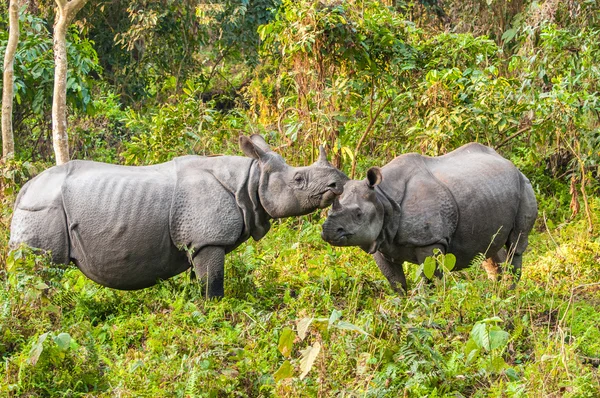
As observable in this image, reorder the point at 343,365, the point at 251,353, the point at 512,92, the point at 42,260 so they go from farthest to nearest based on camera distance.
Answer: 1. the point at 512,92
2. the point at 42,260
3. the point at 251,353
4. the point at 343,365

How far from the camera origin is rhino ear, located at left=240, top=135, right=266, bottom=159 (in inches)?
266

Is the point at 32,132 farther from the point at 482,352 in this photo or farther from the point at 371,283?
the point at 482,352

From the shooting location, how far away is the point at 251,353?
5742 mm

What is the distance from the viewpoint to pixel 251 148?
682 centimetres

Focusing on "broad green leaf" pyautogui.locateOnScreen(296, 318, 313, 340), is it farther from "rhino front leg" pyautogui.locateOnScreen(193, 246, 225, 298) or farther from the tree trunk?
the tree trunk

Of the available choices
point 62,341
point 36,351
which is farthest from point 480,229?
point 36,351

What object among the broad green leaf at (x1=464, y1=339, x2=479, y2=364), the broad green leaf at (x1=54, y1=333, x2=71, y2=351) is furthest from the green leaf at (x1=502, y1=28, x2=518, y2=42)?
the broad green leaf at (x1=54, y1=333, x2=71, y2=351)

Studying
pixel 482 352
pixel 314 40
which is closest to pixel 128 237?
pixel 482 352

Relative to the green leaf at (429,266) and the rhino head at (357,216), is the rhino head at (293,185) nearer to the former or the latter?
the rhino head at (357,216)

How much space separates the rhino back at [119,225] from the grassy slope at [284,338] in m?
0.27

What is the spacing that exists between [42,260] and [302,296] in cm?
190

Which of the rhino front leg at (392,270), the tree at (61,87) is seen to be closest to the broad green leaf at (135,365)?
the rhino front leg at (392,270)

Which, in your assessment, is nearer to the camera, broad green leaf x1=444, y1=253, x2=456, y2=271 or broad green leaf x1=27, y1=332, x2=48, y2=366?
broad green leaf x1=27, y1=332, x2=48, y2=366

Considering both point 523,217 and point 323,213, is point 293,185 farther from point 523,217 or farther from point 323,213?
point 323,213
